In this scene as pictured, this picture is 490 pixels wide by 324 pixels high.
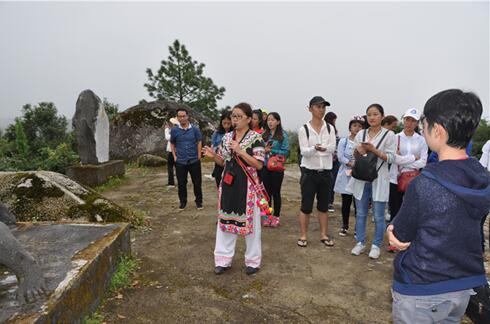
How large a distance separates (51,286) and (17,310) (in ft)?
0.85

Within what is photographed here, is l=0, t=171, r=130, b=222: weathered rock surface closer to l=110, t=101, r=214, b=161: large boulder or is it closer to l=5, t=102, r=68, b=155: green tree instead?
l=110, t=101, r=214, b=161: large boulder

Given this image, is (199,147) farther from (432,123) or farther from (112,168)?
(432,123)

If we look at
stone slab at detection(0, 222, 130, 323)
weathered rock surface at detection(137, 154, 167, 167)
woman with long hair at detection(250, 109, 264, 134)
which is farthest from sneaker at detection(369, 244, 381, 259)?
weathered rock surface at detection(137, 154, 167, 167)

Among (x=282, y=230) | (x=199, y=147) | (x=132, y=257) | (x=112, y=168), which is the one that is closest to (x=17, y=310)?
(x=132, y=257)

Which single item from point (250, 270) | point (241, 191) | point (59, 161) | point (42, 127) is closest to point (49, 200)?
point (241, 191)

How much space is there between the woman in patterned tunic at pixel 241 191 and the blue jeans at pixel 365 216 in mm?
1379

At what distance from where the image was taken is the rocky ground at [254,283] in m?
2.75

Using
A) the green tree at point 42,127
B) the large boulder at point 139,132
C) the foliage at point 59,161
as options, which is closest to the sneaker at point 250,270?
the large boulder at point 139,132

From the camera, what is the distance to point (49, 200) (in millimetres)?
4281

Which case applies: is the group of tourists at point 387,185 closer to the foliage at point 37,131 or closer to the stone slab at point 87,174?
the stone slab at point 87,174

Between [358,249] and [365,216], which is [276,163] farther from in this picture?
[358,249]

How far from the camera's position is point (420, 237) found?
150 centimetres

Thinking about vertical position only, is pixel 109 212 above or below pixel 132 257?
above

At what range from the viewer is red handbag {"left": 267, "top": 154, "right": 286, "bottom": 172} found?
4969mm
